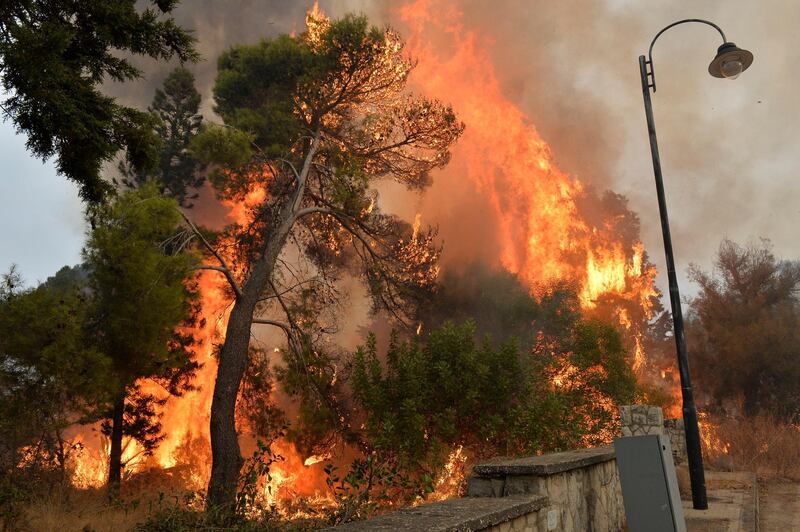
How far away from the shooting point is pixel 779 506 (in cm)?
1084

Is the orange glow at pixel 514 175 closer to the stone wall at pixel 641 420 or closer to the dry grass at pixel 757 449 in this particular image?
the dry grass at pixel 757 449

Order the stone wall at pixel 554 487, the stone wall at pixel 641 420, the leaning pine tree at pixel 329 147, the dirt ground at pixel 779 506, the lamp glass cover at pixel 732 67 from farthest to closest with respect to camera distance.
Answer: the leaning pine tree at pixel 329 147
the lamp glass cover at pixel 732 67
the stone wall at pixel 641 420
the dirt ground at pixel 779 506
the stone wall at pixel 554 487

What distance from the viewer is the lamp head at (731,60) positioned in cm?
1019

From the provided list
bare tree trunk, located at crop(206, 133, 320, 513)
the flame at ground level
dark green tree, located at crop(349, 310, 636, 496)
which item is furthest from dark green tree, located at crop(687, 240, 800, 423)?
bare tree trunk, located at crop(206, 133, 320, 513)

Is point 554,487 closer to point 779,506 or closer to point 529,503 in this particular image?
point 529,503

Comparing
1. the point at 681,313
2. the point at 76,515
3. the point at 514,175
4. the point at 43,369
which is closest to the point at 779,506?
the point at 681,313

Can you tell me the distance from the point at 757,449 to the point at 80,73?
1866cm

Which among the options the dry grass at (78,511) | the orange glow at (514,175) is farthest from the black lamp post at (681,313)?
the orange glow at (514,175)

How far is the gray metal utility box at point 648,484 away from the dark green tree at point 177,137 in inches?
868

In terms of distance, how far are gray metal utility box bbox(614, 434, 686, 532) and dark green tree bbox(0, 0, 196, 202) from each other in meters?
7.35

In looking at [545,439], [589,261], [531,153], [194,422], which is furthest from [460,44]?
[545,439]

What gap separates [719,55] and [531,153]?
28.3 metres

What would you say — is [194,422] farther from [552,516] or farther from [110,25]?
[552,516]

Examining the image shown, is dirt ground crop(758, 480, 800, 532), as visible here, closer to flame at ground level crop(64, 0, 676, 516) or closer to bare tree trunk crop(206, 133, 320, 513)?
bare tree trunk crop(206, 133, 320, 513)
